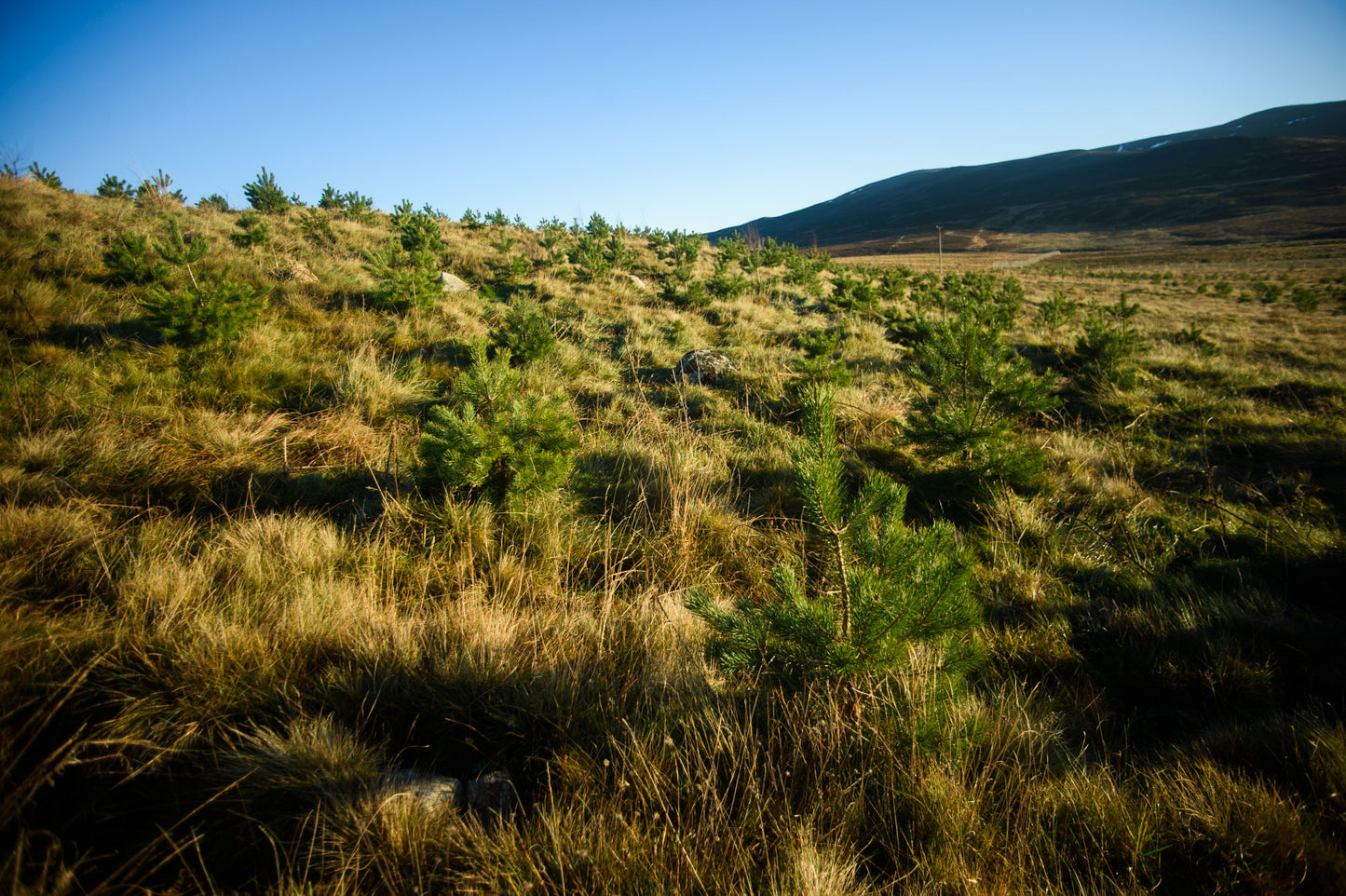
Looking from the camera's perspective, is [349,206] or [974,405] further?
[349,206]

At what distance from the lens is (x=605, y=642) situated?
1.85 metres

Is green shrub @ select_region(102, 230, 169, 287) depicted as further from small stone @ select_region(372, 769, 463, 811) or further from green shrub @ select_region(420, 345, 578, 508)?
small stone @ select_region(372, 769, 463, 811)

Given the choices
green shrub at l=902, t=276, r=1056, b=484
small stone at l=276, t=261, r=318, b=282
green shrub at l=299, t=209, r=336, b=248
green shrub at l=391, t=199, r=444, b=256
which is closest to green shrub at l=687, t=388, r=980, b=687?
green shrub at l=902, t=276, r=1056, b=484

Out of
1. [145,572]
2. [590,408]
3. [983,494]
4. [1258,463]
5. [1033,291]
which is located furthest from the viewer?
[1033,291]

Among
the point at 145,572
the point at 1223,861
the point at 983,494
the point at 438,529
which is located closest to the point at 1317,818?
the point at 1223,861

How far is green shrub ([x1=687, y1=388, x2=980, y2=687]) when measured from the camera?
1.31 meters

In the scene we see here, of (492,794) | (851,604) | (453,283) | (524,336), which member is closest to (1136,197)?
(453,283)

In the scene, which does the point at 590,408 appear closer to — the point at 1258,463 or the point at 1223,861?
the point at 1223,861

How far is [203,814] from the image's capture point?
1161 millimetres

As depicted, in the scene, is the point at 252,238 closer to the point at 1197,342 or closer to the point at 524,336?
the point at 524,336

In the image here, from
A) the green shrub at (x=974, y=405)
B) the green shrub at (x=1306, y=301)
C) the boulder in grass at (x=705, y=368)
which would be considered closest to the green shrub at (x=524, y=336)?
the boulder in grass at (x=705, y=368)

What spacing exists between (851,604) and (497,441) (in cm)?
198

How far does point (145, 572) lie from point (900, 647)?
276 centimetres

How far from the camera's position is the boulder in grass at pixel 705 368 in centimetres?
636
